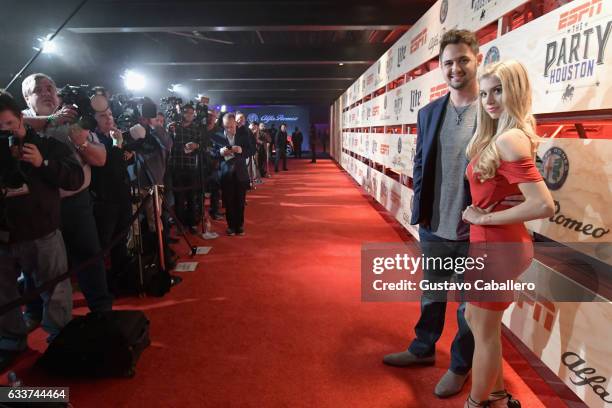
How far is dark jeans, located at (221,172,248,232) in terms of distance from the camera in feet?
17.2

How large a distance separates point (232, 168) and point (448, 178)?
12.0ft

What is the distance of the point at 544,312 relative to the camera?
7.36ft

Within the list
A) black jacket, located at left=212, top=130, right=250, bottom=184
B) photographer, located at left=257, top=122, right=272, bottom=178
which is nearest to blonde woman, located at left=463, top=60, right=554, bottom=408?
black jacket, located at left=212, top=130, right=250, bottom=184

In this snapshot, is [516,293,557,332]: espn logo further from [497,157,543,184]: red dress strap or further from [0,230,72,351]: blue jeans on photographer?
[0,230,72,351]: blue jeans on photographer

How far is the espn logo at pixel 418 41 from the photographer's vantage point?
4.63 m

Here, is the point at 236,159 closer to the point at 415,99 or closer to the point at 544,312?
the point at 415,99

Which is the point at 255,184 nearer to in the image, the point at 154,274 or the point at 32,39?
the point at 32,39

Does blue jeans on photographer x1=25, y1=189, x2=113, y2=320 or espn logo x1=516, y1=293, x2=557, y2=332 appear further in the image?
blue jeans on photographer x1=25, y1=189, x2=113, y2=320

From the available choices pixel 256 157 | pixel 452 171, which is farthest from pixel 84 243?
pixel 256 157

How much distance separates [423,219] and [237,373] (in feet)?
4.76

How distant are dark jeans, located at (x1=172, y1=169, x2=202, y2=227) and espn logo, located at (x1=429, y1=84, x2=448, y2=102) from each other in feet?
10.2

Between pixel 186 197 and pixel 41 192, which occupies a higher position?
pixel 41 192

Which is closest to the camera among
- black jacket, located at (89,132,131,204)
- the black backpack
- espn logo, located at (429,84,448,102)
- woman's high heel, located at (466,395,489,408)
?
woman's high heel, located at (466,395,489,408)

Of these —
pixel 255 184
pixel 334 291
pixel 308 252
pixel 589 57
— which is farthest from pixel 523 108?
pixel 255 184
